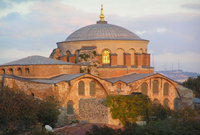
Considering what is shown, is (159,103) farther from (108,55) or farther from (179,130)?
(179,130)

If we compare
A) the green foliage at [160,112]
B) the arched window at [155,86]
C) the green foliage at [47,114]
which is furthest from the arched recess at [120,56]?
the green foliage at [47,114]

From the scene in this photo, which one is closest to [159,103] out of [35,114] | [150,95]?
[150,95]

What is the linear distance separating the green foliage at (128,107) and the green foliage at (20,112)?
294 inches

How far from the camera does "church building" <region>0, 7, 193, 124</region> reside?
40906mm

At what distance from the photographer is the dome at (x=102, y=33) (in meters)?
51.8

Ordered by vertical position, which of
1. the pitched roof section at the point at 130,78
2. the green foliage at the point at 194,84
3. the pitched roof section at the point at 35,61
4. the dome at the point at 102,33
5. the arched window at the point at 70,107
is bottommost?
the arched window at the point at 70,107

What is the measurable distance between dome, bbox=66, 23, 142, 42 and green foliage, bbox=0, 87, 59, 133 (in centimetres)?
1817

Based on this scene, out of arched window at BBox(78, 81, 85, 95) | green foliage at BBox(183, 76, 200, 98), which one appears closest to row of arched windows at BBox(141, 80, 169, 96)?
arched window at BBox(78, 81, 85, 95)

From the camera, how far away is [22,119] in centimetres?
3256

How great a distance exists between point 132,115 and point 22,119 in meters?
12.4

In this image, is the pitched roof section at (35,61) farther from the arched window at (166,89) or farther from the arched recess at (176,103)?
the arched recess at (176,103)

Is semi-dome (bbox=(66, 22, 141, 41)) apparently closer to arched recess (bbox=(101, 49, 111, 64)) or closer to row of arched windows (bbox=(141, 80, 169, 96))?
arched recess (bbox=(101, 49, 111, 64))

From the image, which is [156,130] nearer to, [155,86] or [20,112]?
[20,112]

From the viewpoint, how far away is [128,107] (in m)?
41.5
